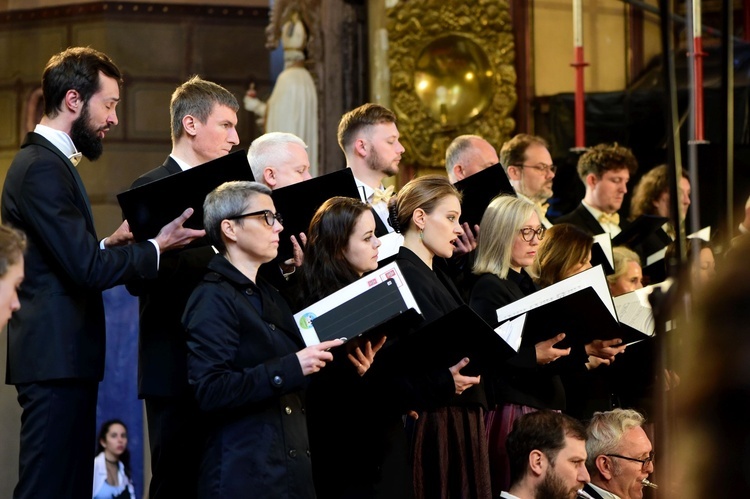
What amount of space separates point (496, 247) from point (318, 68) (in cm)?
395

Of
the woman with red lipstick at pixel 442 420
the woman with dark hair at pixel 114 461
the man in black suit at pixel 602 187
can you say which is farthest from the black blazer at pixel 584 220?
the woman with dark hair at pixel 114 461

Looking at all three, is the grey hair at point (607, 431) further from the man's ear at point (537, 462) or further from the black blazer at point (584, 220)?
the black blazer at point (584, 220)

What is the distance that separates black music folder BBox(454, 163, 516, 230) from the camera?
4.66m

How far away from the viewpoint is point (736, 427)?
1.50 metres

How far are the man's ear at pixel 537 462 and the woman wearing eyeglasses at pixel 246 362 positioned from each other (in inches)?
42.6

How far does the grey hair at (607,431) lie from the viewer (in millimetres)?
4680

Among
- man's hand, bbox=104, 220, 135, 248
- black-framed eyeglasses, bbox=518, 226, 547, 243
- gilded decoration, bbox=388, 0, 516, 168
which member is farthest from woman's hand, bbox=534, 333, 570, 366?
gilded decoration, bbox=388, 0, 516, 168

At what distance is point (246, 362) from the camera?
3396mm

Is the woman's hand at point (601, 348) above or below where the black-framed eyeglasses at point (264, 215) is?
below

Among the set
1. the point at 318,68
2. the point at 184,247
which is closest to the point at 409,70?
the point at 318,68

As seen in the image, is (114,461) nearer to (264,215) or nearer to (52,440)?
(52,440)

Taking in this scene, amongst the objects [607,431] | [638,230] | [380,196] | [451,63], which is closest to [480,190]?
[380,196]

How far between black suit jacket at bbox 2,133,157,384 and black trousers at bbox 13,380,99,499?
0.16ft

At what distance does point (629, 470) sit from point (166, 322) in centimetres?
190
